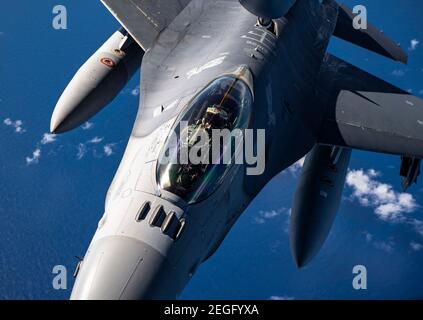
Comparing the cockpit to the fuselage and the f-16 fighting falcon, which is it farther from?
the fuselage

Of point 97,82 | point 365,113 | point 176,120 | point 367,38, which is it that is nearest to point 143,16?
point 97,82

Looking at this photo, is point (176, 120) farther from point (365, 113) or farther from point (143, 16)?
point (365, 113)

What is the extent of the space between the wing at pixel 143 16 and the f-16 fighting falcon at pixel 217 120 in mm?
39

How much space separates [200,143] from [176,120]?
89 cm

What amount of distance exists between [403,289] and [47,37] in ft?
49.4

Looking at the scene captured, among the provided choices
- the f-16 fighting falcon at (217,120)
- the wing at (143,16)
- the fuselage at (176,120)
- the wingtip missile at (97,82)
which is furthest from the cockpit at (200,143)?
the wingtip missile at (97,82)

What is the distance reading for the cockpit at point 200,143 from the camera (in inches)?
332

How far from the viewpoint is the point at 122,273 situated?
751 cm

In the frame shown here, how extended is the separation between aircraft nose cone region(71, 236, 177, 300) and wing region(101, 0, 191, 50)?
685cm

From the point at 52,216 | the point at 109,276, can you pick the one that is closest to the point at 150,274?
the point at 109,276

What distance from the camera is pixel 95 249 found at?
8008mm

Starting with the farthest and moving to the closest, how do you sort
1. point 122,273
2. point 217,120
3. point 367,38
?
point 367,38 → point 217,120 → point 122,273

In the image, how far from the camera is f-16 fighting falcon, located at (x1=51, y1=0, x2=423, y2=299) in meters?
8.13

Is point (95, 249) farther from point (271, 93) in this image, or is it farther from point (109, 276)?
point (271, 93)
